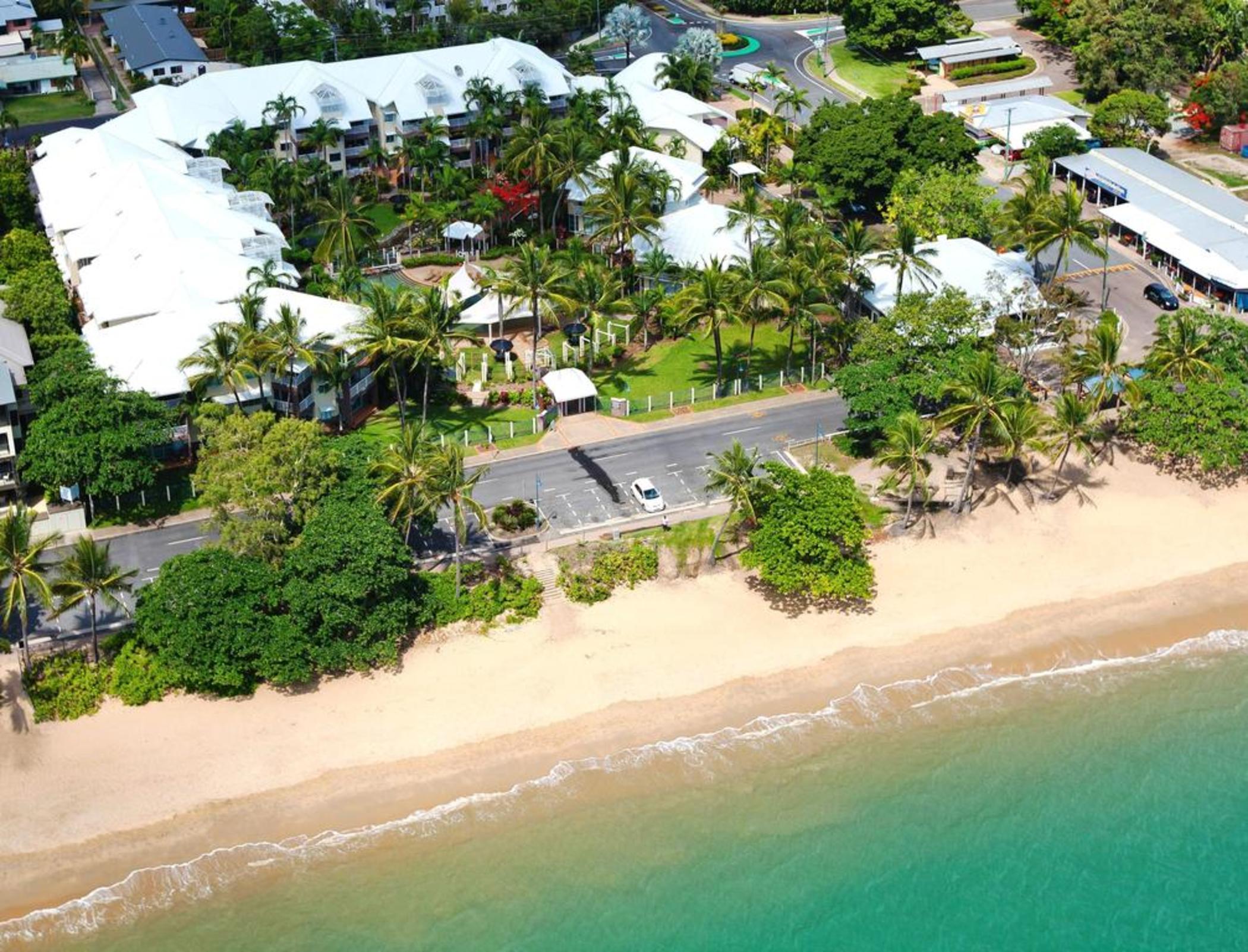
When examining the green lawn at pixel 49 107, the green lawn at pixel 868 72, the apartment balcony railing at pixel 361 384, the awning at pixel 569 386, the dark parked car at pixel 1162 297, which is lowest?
the dark parked car at pixel 1162 297

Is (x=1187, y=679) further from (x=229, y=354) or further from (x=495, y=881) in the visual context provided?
(x=229, y=354)

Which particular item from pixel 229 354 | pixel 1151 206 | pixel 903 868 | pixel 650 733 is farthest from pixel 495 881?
pixel 1151 206

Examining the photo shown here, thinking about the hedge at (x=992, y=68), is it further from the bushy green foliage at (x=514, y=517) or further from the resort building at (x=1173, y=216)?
the bushy green foliage at (x=514, y=517)

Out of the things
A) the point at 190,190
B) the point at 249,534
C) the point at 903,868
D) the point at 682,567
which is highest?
the point at 190,190

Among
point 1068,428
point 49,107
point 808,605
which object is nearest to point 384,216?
point 49,107

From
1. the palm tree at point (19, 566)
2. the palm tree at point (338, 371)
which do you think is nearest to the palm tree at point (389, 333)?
the palm tree at point (338, 371)

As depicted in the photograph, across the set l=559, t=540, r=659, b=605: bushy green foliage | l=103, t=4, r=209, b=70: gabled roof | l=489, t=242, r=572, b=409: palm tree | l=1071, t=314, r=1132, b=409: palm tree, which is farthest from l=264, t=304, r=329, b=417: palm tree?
l=103, t=4, r=209, b=70: gabled roof

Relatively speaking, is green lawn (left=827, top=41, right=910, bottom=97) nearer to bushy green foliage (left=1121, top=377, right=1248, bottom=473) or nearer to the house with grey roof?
the house with grey roof
